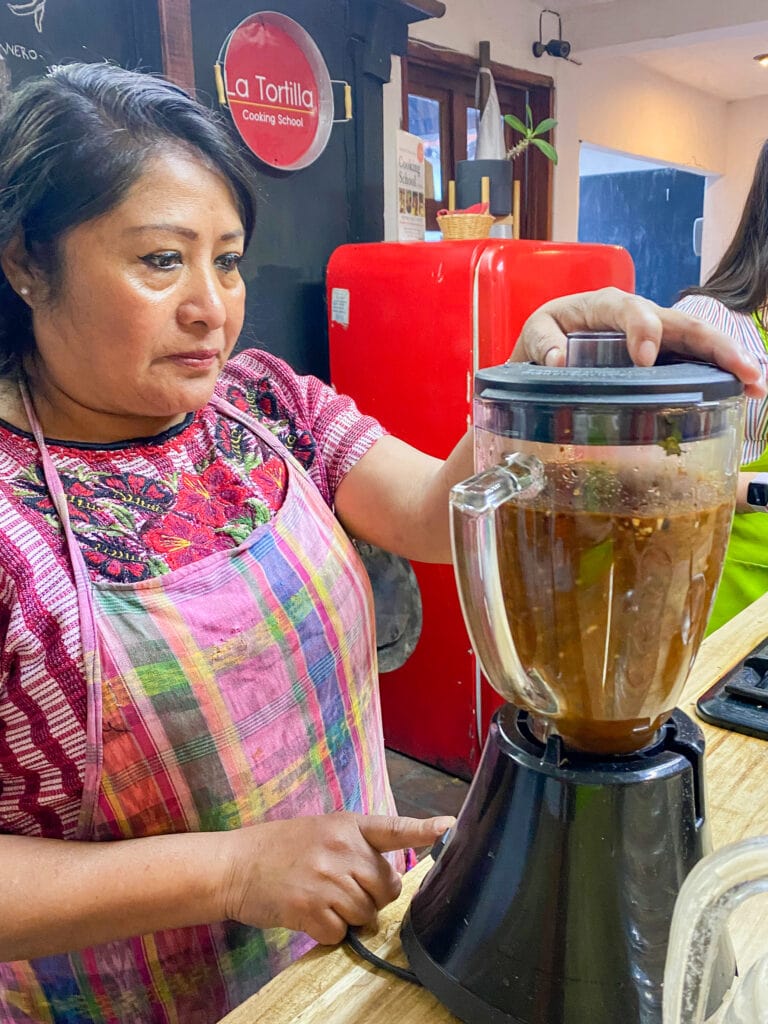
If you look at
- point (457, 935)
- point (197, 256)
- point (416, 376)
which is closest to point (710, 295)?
point (416, 376)

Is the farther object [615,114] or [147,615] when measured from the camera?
[615,114]

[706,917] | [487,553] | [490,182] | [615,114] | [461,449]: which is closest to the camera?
[706,917]

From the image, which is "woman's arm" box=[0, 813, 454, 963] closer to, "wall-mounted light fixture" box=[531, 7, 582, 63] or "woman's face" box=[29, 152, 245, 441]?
"woman's face" box=[29, 152, 245, 441]

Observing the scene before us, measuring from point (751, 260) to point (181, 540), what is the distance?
139 centimetres

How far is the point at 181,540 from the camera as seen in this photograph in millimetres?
797

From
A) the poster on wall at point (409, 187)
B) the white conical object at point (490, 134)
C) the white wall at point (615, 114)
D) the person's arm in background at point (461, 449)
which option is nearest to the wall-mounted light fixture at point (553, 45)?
the white wall at point (615, 114)

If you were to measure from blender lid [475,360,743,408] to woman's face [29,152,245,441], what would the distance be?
39 centimetres

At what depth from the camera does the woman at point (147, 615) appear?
670mm

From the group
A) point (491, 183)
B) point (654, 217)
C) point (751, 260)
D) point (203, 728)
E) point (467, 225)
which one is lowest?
point (203, 728)

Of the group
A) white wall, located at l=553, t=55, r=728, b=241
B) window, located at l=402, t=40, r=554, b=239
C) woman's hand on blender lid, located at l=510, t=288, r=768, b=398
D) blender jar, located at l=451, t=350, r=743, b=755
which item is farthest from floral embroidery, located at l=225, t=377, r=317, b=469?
white wall, located at l=553, t=55, r=728, b=241

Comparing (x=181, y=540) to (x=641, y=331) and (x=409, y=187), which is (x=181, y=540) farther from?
(x=409, y=187)

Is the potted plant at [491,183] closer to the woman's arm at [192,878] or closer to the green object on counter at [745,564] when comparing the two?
the green object on counter at [745,564]

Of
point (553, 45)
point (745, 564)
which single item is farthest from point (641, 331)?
point (553, 45)

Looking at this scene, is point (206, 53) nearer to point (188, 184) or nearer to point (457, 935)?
point (188, 184)
